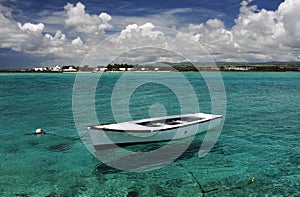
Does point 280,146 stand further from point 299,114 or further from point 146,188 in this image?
point 299,114

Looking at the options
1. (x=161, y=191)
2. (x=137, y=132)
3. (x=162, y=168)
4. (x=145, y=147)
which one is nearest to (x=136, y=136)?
(x=137, y=132)

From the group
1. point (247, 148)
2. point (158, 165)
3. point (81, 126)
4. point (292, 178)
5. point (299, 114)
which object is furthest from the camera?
point (299, 114)

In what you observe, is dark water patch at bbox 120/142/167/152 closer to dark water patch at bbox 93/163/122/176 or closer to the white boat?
the white boat

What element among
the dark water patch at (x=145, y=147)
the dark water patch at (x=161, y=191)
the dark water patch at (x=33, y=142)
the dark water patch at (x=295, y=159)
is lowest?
the dark water patch at (x=161, y=191)

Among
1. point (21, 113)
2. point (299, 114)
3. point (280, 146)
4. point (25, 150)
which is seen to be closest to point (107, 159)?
point (25, 150)

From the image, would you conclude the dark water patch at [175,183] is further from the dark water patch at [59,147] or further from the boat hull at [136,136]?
the dark water patch at [59,147]

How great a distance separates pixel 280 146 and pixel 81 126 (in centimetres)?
1453

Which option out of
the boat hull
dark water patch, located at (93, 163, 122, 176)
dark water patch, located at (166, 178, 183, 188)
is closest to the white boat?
the boat hull

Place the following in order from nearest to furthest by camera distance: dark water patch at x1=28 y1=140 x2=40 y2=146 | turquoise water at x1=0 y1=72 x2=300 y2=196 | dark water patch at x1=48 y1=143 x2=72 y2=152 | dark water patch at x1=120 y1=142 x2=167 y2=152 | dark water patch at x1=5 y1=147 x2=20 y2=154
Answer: turquoise water at x1=0 y1=72 x2=300 y2=196 → dark water patch at x1=5 y1=147 x2=20 y2=154 → dark water patch at x1=120 y1=142 x2=167 y2=152 → dark water patch at x1=48 y1=143 x2=72 y2=152 → dark water patch at x1=28 y1=140 x2=40 y2=146

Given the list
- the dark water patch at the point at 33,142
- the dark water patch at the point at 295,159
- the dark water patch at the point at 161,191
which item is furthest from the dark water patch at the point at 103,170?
the dark water patch at the point at 295,159

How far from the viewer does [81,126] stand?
2173 centimetres

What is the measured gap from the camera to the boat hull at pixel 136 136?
14305mm

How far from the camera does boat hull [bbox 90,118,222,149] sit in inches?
563

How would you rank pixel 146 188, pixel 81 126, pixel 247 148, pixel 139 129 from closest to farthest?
pixel 146 188 < pixel 139 129 < pixel 247 148 < pixel 81 126
